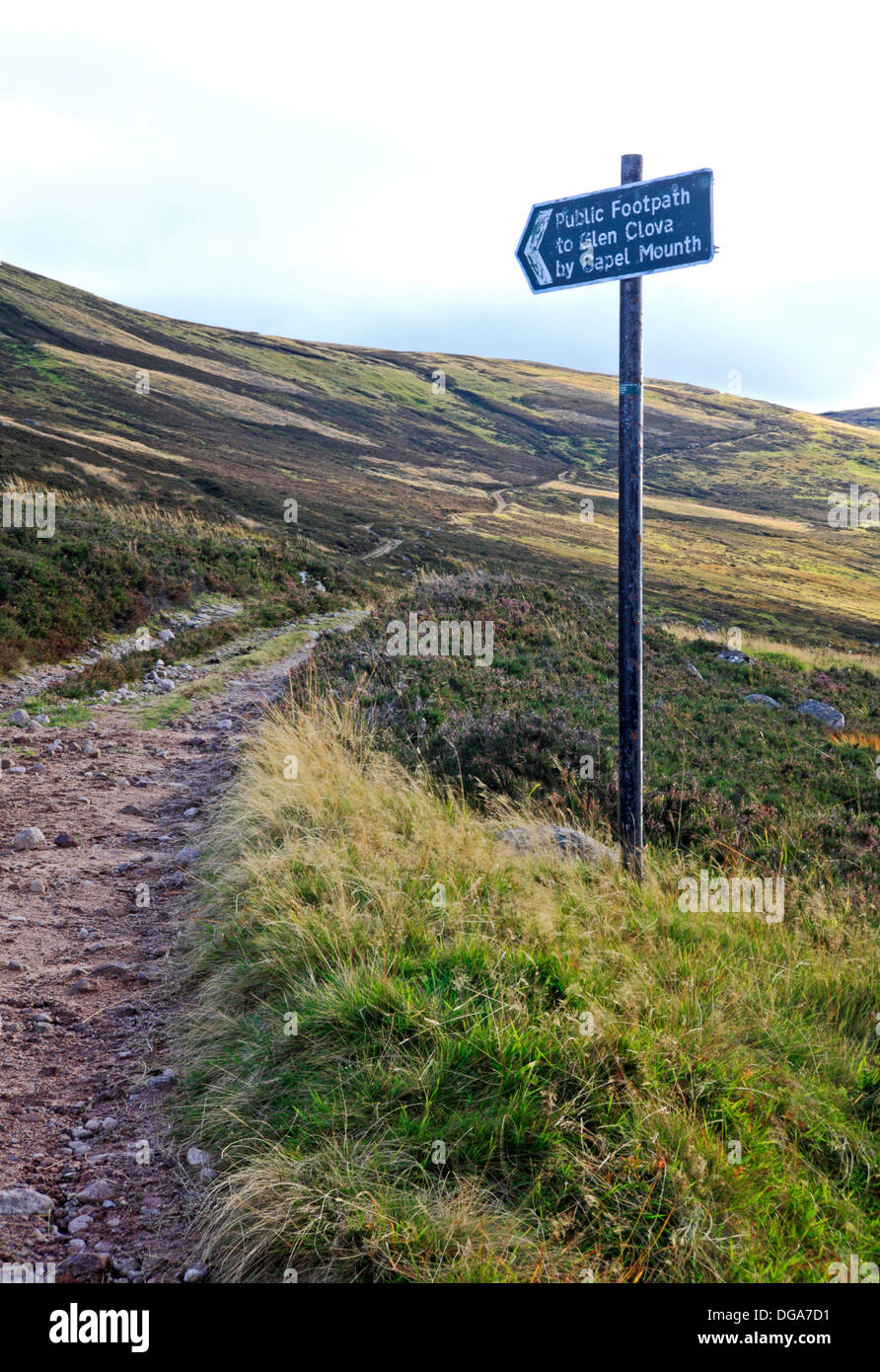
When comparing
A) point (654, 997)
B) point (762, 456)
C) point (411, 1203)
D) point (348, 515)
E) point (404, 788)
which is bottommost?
point (411, 1203)

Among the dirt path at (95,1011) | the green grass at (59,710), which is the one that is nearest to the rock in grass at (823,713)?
the dirt path at (95,1011)

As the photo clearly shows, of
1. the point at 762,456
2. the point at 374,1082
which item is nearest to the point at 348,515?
the point at 374,1082

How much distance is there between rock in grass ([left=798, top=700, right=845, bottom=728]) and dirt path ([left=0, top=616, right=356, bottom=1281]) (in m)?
11.1

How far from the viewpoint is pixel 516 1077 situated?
3047mm

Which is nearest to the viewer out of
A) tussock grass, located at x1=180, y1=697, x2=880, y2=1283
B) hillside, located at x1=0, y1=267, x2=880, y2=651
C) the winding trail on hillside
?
tussock grass, located at x1=180, y1=697, x2=880, y2=1283

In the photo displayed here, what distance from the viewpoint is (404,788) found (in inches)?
243

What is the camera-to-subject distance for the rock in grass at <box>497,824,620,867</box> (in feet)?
17.5

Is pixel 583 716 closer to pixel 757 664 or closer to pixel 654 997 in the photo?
pixel 654 997

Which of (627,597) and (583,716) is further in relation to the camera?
(583,716)

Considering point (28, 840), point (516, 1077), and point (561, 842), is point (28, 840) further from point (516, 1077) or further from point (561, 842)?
point (516, 1077)

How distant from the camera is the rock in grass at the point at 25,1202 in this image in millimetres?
2912

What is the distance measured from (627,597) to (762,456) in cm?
15988

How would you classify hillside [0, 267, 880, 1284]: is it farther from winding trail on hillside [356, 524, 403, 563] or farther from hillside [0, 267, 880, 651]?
winding trail on hillside [356, 524, 403, 563]

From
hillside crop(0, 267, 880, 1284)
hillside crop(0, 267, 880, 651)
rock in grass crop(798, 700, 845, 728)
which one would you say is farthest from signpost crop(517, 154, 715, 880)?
rock in grass crop(798, 700, 845, 728)
